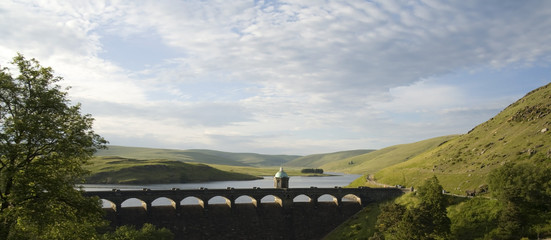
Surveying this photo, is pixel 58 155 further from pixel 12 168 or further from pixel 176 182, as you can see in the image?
pixel 176 182

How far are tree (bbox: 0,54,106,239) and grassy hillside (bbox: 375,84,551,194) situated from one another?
8630cm

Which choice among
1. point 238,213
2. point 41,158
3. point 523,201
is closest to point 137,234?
point 238,213

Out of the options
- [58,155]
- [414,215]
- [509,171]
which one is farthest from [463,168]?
[58,155]

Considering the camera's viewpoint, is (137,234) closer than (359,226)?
Yes

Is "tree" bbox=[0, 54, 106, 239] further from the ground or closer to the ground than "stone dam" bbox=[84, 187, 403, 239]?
further from the ground

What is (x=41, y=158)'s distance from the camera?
28.9 meters

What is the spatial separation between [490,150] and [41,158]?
4297 inches

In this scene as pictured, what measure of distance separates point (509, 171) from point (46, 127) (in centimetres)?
7370

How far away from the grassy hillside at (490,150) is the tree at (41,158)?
86.3 m

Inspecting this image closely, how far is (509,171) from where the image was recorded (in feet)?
227

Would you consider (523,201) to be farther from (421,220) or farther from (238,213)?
(238,213)

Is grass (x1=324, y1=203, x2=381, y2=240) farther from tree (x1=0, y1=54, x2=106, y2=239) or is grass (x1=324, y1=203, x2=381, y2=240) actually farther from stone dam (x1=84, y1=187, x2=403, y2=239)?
tree (x1=0, y1=54, x2=106, y2=239)

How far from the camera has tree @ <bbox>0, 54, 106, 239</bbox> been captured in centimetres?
2691

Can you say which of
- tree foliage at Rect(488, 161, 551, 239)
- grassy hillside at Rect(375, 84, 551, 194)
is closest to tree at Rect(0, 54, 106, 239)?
tree foliage at Rect(488, 161, 551, 239)
